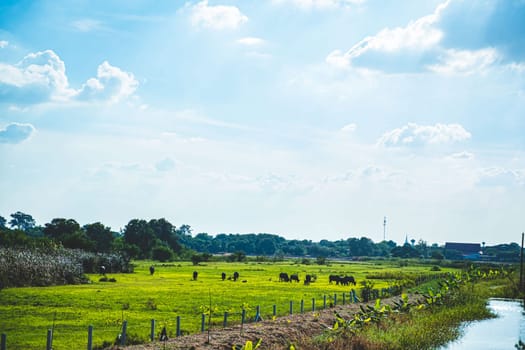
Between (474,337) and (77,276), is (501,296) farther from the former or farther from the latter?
(77,276)

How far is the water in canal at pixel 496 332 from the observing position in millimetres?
31875

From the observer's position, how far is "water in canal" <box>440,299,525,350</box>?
3188 cm

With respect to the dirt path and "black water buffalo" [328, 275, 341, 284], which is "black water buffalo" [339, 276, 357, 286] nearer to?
"black water buffalo" [328, 275, 341, 284]

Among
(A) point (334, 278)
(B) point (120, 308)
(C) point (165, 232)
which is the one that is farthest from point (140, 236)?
(B) point (120, 308)

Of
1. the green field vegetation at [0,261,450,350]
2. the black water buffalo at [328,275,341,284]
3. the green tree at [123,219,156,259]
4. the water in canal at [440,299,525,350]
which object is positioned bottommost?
the water in canal at [440,299,525,350]

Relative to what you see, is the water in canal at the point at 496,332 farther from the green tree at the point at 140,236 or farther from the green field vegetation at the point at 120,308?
the green tree at the point at 140,236

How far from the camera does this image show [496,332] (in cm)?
3638

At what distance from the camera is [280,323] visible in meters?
29.6

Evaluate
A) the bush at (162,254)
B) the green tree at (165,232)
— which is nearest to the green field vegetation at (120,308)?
the bush at (162,254)

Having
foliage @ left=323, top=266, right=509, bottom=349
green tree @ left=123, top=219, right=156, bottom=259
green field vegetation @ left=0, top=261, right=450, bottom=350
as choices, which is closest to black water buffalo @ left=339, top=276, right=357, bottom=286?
green field vegetation @ left=0, top=261, right=450, bottom=350

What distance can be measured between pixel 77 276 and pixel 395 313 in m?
36.5

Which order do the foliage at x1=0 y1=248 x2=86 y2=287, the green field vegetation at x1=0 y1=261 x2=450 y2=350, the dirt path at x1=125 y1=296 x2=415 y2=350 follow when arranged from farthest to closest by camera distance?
the foliage at x1=0 y1=248 x2=86 y2=287
the green field vegetation at x1=0 y1=261 x2=450 y2=350
the dirt path at x1=125 y1=296 x2=415 y2=350

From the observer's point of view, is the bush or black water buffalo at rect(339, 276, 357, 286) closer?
black water buffalo at rect(339, 276, 357, 286)

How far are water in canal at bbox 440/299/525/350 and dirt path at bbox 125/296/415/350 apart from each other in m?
6.53
